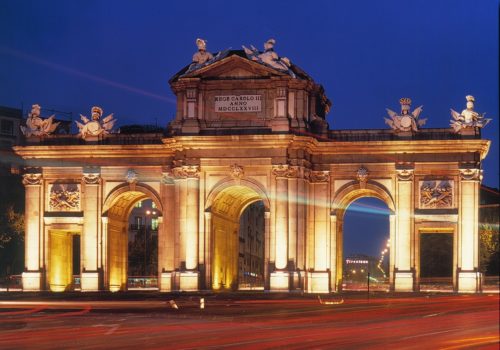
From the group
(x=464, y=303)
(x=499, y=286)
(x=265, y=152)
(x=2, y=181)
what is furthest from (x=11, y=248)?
(x=464, y=303)

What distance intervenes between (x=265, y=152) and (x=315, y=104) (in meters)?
5.49

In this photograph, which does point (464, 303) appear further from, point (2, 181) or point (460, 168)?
point (2, 181)

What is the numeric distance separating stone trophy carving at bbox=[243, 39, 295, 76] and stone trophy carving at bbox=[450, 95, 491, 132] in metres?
10.5

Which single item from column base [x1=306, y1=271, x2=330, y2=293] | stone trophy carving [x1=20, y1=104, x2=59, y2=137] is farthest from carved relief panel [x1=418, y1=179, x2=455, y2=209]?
stone trophy carving [x1=20, y1=104, x2=59, y2=137]

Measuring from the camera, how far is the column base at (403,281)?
66125 mm

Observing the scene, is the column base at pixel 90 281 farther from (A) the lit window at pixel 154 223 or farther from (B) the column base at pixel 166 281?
(A) the lit window at pixel 154 223

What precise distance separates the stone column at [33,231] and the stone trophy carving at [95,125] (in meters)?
4.03

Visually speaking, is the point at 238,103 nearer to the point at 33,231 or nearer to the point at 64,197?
the point at 64,197

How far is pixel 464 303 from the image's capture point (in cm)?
4238

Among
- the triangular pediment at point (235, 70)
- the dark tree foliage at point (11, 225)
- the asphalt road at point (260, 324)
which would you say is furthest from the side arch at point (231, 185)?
the dark tree foliage at point (11, 225)

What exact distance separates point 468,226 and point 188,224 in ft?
56.9

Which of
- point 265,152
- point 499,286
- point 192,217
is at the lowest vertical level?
point 499,286

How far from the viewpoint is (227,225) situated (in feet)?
236

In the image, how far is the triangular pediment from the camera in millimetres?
65750
